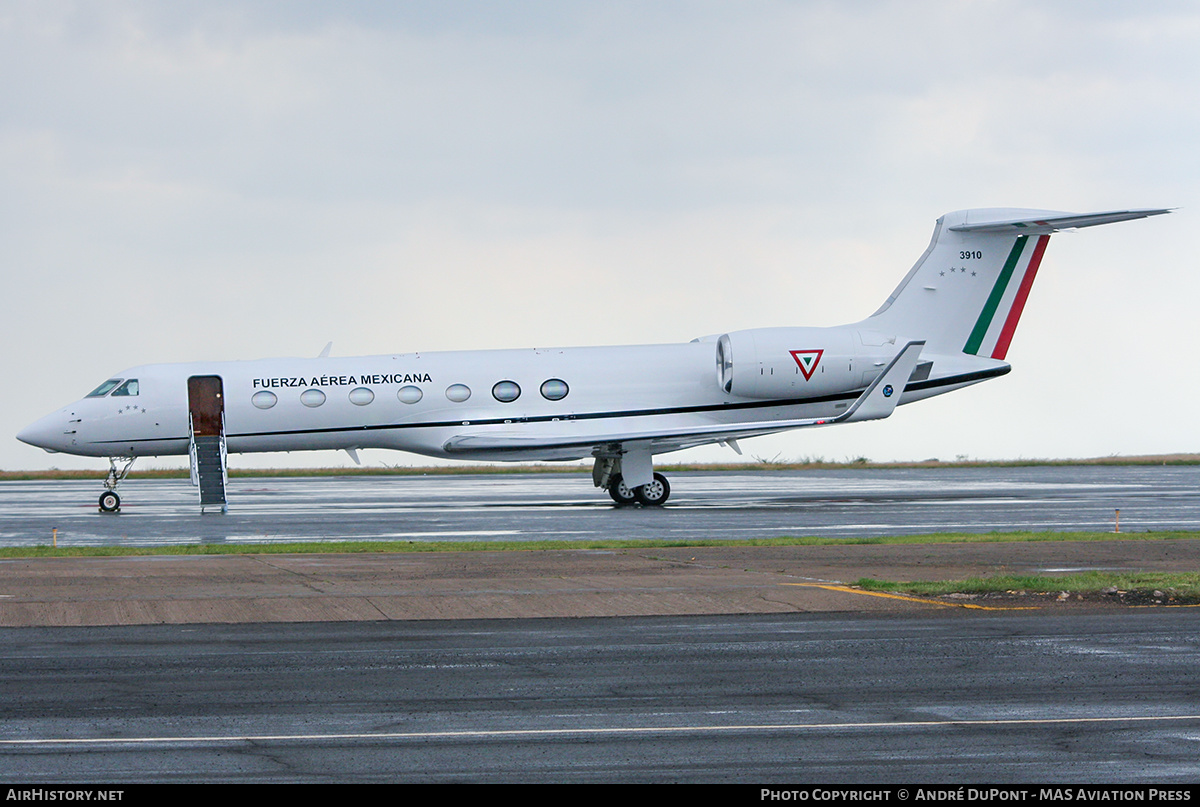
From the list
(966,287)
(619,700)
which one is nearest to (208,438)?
(966,287)

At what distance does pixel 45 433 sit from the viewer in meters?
29.1

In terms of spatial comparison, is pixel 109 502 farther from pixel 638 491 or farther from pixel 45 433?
pixel 638 491

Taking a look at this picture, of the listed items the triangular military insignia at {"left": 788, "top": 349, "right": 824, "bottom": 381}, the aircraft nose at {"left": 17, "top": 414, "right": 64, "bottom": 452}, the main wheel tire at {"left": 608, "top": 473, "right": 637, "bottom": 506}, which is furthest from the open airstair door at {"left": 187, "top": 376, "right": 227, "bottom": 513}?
the triangular military insignia at {"left": 788, "top": 349, "right": 824, "bottom": 381}

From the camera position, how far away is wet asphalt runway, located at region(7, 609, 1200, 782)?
6.65 m

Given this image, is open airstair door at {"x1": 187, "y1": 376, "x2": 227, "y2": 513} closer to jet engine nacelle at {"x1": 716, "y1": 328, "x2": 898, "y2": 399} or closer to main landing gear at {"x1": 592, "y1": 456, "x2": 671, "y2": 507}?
main landing gear at {"x1": 592, "y1": 456, "x2": 671, "y2": 507}

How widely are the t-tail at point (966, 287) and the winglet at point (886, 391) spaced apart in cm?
426

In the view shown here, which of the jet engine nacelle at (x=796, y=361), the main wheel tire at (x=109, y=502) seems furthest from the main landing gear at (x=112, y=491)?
the jet engine nacelle at (x=796, y=361)

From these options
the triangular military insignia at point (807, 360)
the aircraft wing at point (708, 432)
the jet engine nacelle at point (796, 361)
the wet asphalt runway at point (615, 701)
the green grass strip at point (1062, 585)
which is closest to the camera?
the wet asphalt runway at point (615, 701)

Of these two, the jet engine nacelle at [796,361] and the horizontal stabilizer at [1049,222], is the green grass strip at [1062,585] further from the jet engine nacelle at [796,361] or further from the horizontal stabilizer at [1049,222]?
the horizontal stabilizer at [1049,222]

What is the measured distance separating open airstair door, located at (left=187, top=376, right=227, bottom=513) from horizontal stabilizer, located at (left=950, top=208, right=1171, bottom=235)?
61.2ft

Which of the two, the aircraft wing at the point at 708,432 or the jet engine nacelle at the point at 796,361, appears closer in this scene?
the aircraft wing at the point at 708,432

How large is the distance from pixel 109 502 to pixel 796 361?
15.9 m

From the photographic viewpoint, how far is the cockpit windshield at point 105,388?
29.2m

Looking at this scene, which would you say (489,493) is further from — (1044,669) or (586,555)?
(1044,669)
